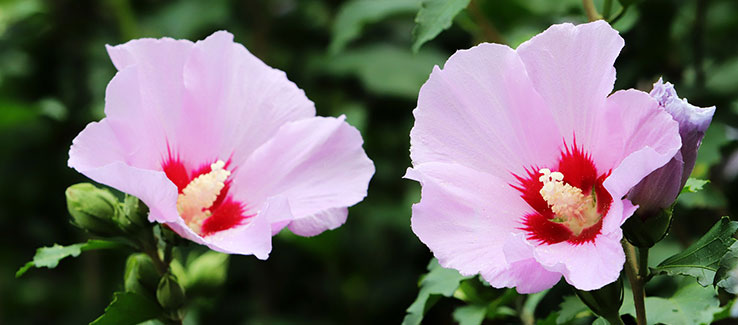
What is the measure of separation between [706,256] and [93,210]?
2.29 ft

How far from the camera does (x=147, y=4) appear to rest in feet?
9.30

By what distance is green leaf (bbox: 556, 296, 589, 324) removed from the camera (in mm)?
1034

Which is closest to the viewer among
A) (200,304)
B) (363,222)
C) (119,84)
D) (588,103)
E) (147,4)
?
(588,103)

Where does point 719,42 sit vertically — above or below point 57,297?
above

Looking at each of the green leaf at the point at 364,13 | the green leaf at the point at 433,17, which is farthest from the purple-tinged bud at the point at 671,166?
the green leaf at the point at 364,13

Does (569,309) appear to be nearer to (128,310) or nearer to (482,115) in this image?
(482,115)

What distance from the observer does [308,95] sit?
8.33 ft

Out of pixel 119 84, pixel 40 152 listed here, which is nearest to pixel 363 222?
pixel 40 152

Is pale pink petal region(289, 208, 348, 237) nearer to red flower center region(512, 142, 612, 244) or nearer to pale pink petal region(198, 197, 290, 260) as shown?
pale pink petal region(198, 197, 290, 260)

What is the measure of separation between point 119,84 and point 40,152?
1697mm

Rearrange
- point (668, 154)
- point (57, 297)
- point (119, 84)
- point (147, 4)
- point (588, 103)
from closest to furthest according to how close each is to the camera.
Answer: point (668, 154) < point (588, 103) < point (119, 84) < point (57, 297) < point (147, 4)

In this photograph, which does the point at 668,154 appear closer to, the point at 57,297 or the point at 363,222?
the point at 363,222

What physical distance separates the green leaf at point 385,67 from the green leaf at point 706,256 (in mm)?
1403

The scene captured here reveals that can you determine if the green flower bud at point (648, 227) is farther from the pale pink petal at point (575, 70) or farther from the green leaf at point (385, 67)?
the green leaf at point (385, 67)
